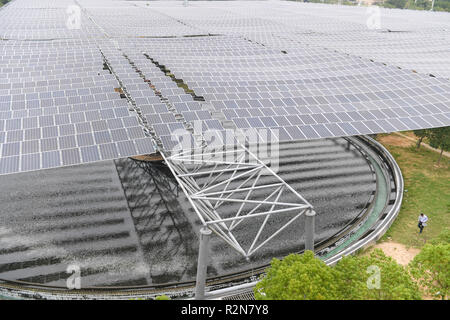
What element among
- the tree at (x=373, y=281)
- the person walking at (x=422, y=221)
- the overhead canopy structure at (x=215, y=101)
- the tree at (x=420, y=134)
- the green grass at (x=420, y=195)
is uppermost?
the overhead canopy structure at (x=215, y=101)

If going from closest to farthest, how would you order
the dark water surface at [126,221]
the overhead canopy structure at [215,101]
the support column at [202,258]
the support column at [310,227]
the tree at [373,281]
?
1. the tree at [373,281]
2. the support column at [202,258]
3. the support column at [310,227]
4. the overhead canopy structure at [215,101]
5. the dark water surface at [126,221]

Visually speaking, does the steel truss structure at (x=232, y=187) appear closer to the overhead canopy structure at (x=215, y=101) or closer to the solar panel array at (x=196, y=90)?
the overhead canopy structure at (x=215, y=101)

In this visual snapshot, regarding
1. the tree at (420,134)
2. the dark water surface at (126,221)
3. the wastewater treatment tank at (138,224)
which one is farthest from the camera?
the tree at (420,134)

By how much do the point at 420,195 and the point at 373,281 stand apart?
70.0ft

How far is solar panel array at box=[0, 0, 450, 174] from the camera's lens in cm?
2425

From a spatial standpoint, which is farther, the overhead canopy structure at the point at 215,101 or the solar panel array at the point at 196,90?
the solar panel array at the point at 196,90

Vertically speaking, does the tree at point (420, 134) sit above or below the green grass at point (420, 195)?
above

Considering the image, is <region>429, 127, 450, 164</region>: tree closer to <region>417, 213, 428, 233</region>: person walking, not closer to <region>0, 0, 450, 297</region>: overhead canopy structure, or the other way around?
<region>0, 0, 450, 297</region>: overhead canopy structure

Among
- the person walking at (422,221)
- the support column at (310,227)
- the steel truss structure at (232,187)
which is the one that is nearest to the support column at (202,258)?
the steel truss structure at (232,187)

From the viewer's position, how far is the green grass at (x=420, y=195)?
2708 cm

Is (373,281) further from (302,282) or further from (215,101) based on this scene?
(215,101)

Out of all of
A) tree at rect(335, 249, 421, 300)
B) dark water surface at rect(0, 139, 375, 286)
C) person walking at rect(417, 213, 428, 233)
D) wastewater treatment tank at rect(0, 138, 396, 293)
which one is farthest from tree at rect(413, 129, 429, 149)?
tree at rect(335, 249, 421, 300)

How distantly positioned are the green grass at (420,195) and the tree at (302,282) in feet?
47.1
